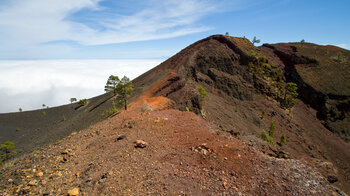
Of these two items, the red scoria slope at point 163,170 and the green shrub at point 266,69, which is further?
the green shrub at point 266,69

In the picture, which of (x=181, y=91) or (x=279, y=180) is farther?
(x=181, y=91)

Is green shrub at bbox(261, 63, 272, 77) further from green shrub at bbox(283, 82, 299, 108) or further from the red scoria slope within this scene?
the red scoria slope

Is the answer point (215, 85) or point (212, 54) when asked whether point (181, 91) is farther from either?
point (212, 54)

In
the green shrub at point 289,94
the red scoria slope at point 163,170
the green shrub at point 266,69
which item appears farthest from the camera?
the green shrub at point 266,69

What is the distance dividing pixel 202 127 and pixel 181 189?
670 cm

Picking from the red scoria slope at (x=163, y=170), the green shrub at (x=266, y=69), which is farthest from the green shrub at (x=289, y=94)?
the red scoria slope at (x=163, y=170)

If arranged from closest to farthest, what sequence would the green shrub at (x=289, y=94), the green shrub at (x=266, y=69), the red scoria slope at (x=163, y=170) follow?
the red scoria slope at (x=163, y=170) < the green shrub at (x=289, y=94) < the green shrub at (x=266, y=69)

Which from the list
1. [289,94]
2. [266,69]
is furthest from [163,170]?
[266,69]

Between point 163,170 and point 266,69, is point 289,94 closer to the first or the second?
point 266,69

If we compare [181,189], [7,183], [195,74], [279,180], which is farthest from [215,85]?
[7,183]

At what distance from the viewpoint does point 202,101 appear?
22656 mm

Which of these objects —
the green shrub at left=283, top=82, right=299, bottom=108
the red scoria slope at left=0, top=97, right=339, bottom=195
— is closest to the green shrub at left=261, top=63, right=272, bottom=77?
the green shrub at left=283, top=82, right=299, bottom=108

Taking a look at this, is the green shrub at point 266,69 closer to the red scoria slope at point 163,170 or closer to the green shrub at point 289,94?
the green shrub at point 289,94

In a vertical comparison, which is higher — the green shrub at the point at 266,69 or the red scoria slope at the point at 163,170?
the green shrub at the point at 266,69
